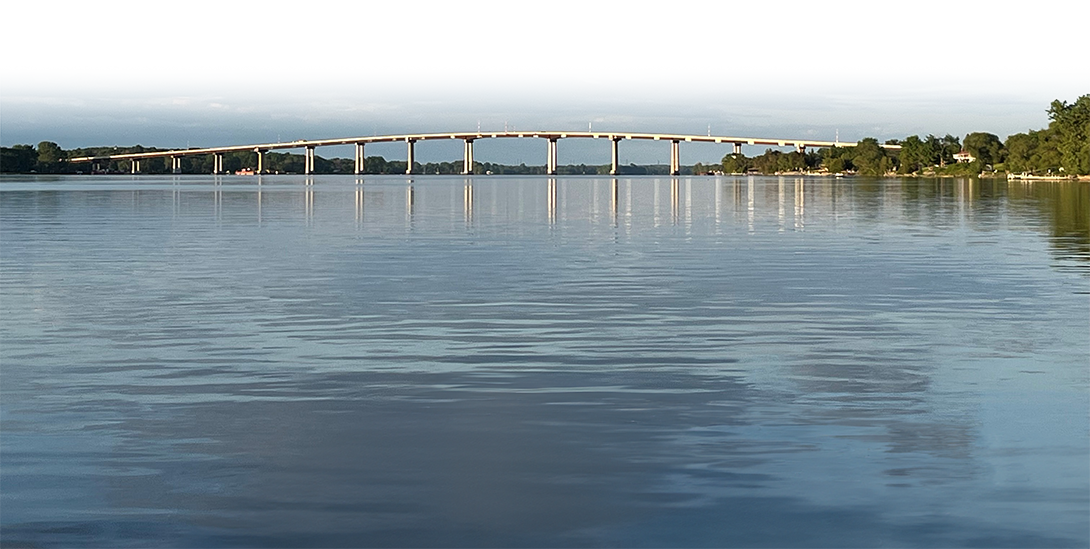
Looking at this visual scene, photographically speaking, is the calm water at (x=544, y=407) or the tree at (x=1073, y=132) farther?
the tree at (x=1073, y=132)

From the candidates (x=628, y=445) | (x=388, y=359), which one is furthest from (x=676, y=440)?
(x=388, y=359)

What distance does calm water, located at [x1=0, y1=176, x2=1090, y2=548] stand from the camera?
29.7 ft

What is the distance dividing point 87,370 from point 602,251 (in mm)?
22374

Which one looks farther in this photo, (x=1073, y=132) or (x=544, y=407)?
(x=1073, y=132)

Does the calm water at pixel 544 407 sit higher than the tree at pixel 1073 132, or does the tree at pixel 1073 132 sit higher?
the tree at pixel 1073 132

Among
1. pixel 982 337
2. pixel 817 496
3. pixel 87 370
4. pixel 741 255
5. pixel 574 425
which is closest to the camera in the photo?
pixel 817 496

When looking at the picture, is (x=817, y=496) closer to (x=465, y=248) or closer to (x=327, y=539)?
(x=327, y=539)

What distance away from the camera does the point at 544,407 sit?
13016 millimetres

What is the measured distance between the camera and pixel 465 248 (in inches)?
1485

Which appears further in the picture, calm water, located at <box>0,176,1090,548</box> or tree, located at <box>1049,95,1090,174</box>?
tree, located at <box>1049,95,1090,174</box>

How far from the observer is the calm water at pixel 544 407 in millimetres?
9055

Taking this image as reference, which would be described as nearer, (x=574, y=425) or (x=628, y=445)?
(x=628, y=445)

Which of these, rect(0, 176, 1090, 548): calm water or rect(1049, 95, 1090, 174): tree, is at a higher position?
rect(1049, 95, 1090, 174): tree

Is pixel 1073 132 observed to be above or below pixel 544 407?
above
